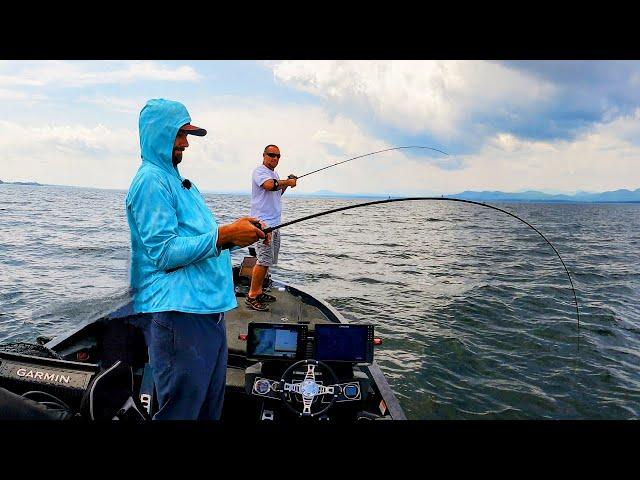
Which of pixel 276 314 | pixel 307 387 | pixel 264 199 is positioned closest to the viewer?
pixel 307 387

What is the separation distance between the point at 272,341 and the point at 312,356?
34 centimetres

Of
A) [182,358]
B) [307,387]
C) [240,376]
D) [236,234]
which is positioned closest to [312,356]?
[307,387]

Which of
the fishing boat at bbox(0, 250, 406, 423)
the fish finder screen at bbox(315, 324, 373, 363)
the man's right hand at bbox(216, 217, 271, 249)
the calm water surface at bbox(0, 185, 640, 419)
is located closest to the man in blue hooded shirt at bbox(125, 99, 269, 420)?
the man's right hand at bbox(216, 217, 271, 249)

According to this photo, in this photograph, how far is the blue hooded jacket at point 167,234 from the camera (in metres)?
2.30

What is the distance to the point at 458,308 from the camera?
12.1 metres

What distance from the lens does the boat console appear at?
3.68 metres

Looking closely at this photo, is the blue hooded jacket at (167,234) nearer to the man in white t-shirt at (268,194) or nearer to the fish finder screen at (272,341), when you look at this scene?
the fish finder screen at (272,341)

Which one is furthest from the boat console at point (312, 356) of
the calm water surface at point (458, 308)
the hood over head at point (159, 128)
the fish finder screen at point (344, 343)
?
the hood over head at point (159, 128)

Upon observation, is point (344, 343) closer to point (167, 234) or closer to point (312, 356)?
point (312, 356)

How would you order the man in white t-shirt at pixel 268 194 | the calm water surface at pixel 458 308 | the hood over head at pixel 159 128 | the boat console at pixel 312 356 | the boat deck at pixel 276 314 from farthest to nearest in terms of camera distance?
the calm water surface at pixel 458 308 < the man in white t-shirt at pixel 268 194 < the boat deck at pixel 276 314 < the boat console at pixel 312 356 < the hood over head at pixel 159 128

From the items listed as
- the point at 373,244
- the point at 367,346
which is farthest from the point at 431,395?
the point at 373,244

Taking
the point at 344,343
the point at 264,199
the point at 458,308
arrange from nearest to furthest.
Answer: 1. the point at 344,343
2. the point at 264,199
3. the point at 458,308

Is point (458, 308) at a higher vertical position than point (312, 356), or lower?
lower

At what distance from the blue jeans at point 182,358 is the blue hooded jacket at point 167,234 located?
0.28ft
